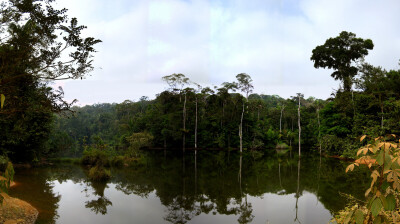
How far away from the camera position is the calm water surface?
7125mm

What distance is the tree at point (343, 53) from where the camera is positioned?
20844 mm

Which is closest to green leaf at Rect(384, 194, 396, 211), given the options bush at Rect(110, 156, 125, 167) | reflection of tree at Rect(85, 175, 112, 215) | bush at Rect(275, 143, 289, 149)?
reflection of tree at Rect(85, 175, 112, 215)

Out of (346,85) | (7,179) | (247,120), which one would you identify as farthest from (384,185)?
(247,120)

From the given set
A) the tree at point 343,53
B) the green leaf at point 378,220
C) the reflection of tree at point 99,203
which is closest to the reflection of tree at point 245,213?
the reflection of tree at point 99,203

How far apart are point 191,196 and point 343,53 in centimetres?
1934

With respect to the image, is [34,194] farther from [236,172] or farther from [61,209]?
[236,172]

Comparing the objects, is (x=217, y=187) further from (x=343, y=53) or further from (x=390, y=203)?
(x=343, y=53)

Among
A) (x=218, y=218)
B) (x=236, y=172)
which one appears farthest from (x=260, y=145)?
(x=218, y=218)

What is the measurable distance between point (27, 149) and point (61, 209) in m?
10.8

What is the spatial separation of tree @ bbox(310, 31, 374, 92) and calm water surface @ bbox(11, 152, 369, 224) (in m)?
11.1

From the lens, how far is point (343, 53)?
21.4 meters

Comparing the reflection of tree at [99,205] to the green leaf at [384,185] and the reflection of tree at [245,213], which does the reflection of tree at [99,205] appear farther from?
the green leaf at [384,185]

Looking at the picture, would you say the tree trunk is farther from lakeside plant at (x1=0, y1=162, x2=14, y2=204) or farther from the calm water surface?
lakeside plant at (x1=0, y1=162, x2=14, y2=204)

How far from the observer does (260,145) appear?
102 feet
